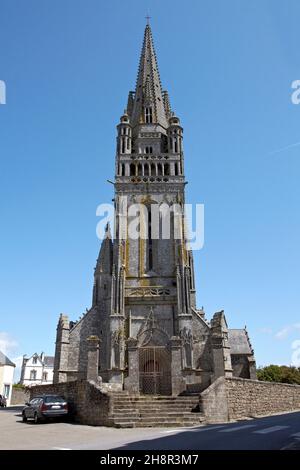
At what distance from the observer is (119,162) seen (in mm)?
34969

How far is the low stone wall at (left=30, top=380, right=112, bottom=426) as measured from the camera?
48.2 feet

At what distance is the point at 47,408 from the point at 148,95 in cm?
3178

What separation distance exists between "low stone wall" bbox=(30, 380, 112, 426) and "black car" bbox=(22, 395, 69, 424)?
0.56 metres

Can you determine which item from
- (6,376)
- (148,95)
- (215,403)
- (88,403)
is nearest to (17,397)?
(6,376)

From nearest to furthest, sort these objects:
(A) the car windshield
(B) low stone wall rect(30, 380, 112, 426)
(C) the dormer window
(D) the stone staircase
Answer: (D) the stone staircase < (B) low stone wall rect(30, 380, 112, 426) < (A) the car windshield < (C) the dormer window

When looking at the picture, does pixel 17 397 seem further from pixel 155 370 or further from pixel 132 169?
pixel 132 169

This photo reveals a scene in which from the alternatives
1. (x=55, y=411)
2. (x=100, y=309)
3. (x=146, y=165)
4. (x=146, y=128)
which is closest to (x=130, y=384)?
(x=55, y=411)

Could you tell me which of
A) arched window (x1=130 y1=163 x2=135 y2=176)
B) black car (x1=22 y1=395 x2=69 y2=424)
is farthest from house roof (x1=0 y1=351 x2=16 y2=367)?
black car (x1=22 y1=395 x2=69 y2=424)

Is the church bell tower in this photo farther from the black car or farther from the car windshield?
the black car

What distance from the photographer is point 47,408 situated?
51.5 feet

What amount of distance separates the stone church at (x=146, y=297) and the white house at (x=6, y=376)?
44.8 feet

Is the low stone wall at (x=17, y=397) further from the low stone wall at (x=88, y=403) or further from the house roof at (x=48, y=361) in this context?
the house roof at (x=48, y=361)
